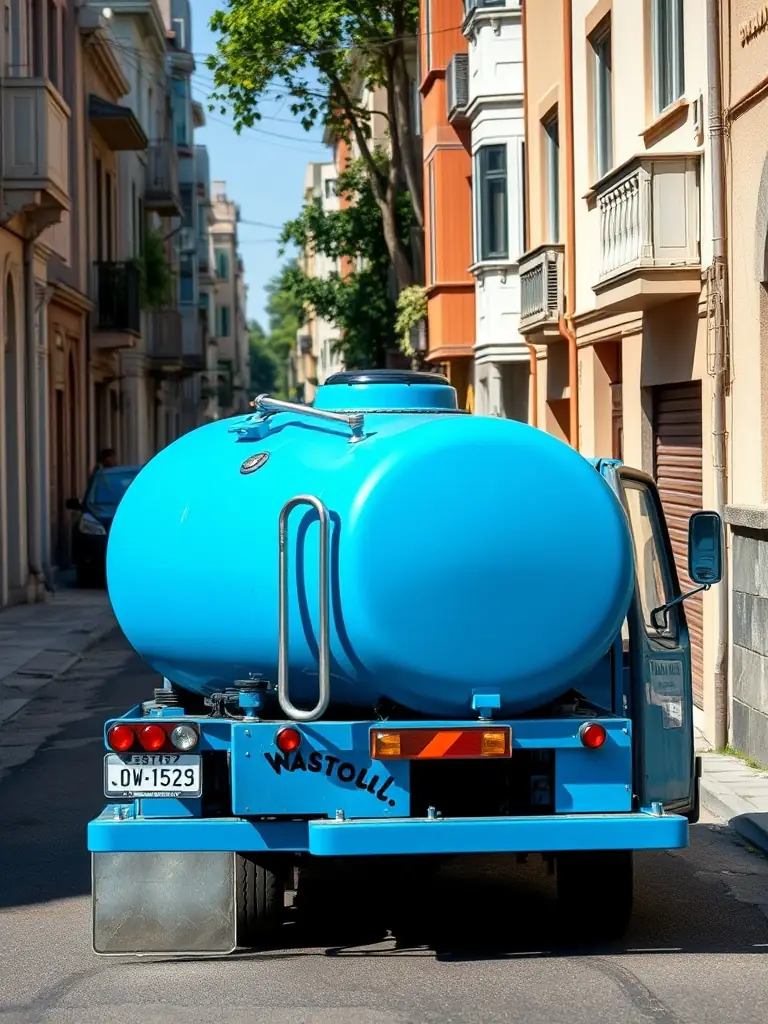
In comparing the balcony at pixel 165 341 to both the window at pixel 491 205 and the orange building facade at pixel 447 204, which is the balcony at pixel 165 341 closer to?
the orange building facade at pixel 447 204

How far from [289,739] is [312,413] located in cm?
127

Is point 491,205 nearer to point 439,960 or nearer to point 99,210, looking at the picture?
point 99,210

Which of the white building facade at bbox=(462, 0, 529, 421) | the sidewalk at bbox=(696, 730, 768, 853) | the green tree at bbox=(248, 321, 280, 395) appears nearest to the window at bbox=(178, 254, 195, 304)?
the white building facade at bbox=(462, 0, 529, 421)

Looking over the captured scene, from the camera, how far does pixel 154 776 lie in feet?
21.1

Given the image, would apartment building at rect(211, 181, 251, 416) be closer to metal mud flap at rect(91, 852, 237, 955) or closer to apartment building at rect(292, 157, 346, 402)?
apartment building at rect(292, 157, 346, 402)

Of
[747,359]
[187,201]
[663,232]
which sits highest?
[187,201]

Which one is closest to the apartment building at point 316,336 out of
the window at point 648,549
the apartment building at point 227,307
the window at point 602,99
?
the apartment building at point 227,307

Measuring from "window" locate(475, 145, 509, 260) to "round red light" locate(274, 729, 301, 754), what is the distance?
19.4 metres

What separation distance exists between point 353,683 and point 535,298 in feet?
46.5

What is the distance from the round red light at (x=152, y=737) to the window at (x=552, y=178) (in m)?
15.0

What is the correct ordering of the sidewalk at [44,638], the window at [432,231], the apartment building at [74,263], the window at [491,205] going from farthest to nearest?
1. the window at [432,231]
2. the window at [491,205]
3. the apartment building at [74,263]
4. the sidewalk at [44,638]

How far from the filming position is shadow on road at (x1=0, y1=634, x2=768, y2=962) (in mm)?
6855

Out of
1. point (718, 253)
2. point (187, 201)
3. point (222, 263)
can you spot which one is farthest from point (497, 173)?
point (222, 263)

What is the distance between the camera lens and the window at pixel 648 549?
24.2 feet
